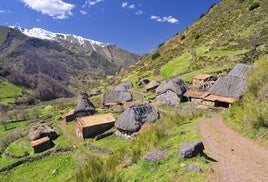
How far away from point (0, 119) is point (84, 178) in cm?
9404

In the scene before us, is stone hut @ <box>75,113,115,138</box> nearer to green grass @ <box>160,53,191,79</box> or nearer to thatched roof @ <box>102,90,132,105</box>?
thatched roof @ <box>102,90,132,105</box>

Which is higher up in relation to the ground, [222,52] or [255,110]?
[222,52]

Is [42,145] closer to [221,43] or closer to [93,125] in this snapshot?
[93,125]

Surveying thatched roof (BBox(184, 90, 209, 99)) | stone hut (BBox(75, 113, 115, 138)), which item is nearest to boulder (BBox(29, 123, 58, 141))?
stone hut (BBox(75, 113, 115, 138))

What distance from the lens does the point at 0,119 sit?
327 ft

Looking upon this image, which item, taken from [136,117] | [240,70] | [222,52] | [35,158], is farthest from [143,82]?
[35,158]

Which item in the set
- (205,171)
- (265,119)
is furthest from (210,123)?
(205,171)

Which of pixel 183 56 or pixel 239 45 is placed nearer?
pixel 239 45

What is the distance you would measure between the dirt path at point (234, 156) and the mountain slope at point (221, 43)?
47.6 m

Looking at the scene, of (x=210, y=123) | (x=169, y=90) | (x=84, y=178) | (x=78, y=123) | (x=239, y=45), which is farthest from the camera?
(x=239, y=45)

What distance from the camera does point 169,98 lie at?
184ft

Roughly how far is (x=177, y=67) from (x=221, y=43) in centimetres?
1354

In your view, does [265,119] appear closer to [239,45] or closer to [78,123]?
[78,123]

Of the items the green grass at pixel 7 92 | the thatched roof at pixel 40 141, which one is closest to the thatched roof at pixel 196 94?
the thatched roof at pixel 40 141
